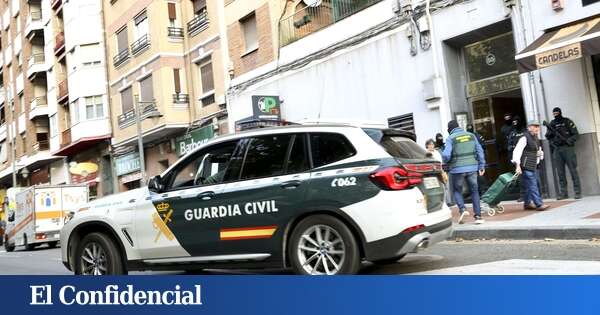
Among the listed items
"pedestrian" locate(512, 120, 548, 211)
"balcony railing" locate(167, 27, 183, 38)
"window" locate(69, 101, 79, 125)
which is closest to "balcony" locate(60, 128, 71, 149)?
"window" locate(69, 101, 79, 125)

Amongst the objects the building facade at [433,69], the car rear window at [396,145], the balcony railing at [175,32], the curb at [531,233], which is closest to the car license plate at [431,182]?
the car rear window at [396,145]

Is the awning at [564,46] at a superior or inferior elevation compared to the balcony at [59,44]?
inferior

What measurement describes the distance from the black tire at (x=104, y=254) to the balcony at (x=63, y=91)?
2793 centimetres

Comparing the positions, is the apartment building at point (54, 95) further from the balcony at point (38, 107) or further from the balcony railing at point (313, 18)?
the balcony railing at point (313, 18)

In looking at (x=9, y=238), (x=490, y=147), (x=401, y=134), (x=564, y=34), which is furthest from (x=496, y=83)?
(x=9, y=238)

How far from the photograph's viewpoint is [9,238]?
22.2m

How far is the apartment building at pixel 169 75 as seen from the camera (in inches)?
859

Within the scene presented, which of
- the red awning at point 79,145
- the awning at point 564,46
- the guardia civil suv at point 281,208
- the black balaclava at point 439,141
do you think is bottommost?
the guardia civil suv at point 281,208

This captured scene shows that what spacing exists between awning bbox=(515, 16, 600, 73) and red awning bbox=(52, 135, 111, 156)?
22710 mm

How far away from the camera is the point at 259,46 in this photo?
64.2 feet

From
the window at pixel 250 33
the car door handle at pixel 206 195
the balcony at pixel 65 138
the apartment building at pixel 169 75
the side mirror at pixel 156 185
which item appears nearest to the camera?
the car door handle at pixel 206 195

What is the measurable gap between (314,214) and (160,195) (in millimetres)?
1854

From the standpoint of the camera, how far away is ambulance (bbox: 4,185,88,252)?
20.2 meters

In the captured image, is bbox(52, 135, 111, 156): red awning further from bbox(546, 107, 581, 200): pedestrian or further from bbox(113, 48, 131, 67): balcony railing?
bbox(546, 107, 581, 200): pedestrian
